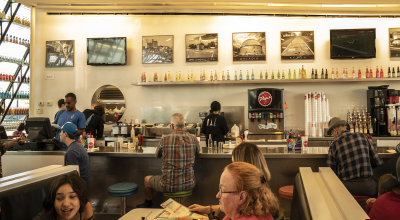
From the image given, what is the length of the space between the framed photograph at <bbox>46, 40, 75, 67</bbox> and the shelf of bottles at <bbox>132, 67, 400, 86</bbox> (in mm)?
1849

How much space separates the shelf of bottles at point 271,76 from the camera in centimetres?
688

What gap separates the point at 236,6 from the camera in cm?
686

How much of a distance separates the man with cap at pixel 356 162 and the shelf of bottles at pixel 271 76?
352cm

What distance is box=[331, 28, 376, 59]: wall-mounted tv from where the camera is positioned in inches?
271

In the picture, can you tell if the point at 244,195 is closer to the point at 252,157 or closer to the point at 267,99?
the point at 252,157

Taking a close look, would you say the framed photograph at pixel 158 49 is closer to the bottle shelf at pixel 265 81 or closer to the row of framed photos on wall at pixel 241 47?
the row of framed photos on wall at pixel 241 47

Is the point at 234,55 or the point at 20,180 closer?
the point at 20,180

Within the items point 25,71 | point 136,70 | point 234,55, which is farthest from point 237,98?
point 25,71

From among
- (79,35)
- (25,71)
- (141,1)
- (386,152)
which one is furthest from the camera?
(25,71)

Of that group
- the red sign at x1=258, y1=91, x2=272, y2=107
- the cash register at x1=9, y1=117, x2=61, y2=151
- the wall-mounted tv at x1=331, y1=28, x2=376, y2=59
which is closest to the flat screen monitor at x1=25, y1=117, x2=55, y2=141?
the cash register at x1=9, y1=117, x2=61, y2=151

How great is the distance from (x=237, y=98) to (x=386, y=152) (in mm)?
3719

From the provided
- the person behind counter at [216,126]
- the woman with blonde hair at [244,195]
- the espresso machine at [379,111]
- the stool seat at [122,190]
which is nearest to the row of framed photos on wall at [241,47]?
the espresso machine at [379,111]

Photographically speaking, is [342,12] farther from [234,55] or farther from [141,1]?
[141,1]

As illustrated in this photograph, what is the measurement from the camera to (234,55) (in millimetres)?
7336
